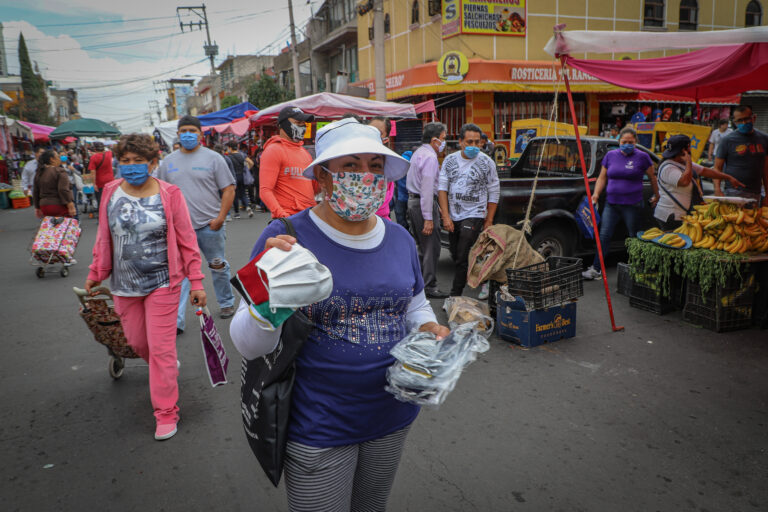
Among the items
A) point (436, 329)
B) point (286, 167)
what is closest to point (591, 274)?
point (286, 167)

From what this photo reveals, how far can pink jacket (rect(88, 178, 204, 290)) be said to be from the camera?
3523 mm

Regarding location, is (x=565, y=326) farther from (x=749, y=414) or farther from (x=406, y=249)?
(x=406, y=249)

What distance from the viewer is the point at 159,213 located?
3.53m

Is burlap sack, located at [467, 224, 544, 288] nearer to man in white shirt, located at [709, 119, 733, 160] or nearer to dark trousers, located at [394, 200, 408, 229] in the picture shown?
dark trousers, located at [394, 200, 408, 229]

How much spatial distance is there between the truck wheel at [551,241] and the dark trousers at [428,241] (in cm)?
141

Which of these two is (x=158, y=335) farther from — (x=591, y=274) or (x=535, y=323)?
(x=591, y=274)

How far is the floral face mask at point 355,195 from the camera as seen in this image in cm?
179

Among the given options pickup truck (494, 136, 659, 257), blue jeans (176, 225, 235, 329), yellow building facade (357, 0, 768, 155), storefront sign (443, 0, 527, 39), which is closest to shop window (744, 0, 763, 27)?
yellow building facade (357, 0, 768, 155)

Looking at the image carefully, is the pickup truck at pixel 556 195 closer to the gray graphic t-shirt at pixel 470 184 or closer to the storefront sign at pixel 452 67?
the gray graphic t-shirt at pixel 470 184

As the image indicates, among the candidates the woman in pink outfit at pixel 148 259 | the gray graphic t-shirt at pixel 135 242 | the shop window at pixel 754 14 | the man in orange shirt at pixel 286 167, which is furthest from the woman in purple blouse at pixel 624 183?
the shop window at pixel 754 14

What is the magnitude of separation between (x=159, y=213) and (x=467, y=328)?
2.57 m

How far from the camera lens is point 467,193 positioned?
5.97 metres

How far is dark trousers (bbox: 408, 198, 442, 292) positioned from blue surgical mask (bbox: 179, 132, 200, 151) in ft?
8.97

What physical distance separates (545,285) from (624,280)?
2269 millimetres
